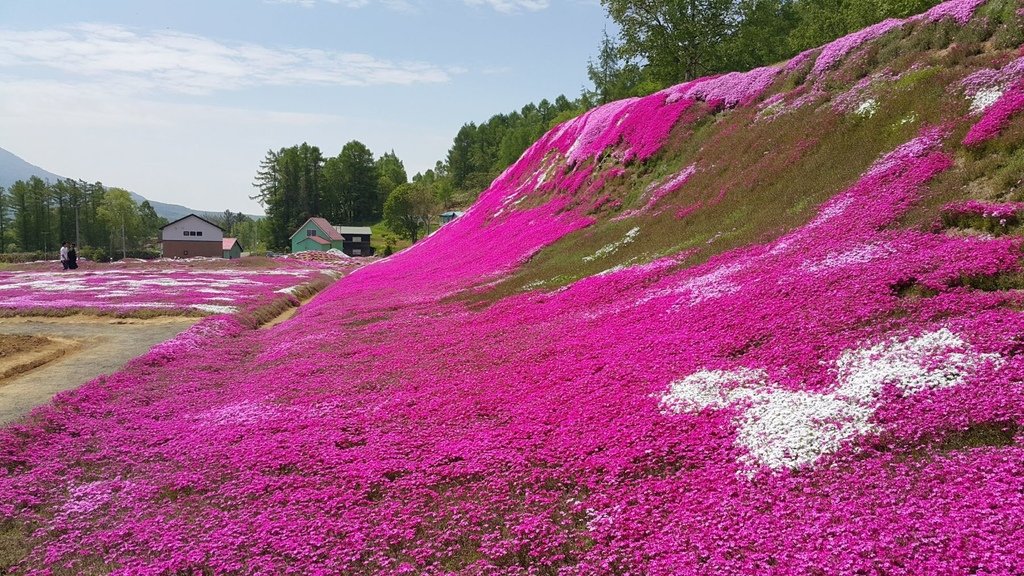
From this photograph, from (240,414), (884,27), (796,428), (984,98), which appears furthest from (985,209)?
(884,27)

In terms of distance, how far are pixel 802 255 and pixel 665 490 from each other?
30.8 feet

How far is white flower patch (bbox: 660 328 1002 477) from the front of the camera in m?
7.80

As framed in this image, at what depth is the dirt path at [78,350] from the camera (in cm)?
1562

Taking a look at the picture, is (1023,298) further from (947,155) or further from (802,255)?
(947,155)

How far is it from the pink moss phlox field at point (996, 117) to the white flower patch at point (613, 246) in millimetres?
12346

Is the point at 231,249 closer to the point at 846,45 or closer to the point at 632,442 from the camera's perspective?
the point at 846,45

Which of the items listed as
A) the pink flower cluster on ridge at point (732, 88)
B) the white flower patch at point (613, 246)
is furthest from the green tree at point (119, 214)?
the white flower patch at point (613, 246)

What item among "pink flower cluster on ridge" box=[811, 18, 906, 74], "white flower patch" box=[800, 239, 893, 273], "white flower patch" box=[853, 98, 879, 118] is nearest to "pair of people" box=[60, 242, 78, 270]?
"pink flower cluster on ridge" box=[811, 18, 906, 74]

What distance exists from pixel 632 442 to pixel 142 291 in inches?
1635

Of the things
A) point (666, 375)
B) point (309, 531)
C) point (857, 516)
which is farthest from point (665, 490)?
point (309, 531)

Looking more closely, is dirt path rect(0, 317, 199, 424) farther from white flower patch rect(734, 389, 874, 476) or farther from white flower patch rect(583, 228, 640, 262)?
white flower patch rect(583, 228, 640, 262)

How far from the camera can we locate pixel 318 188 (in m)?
178

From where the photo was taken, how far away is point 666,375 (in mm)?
11328

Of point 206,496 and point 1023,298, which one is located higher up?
point 1023,298
